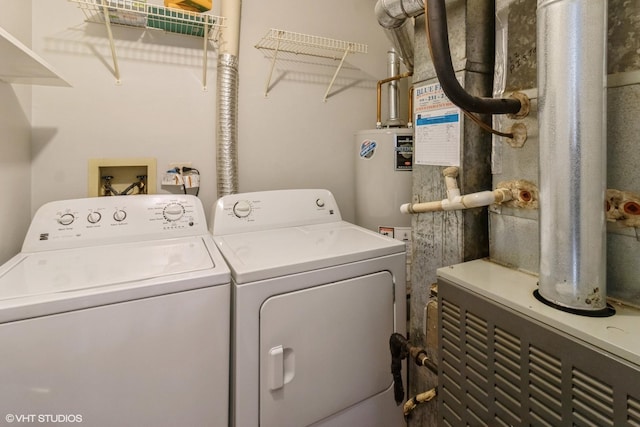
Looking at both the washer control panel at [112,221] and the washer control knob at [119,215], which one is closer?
the washer control panel at [112,221]

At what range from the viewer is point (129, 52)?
1671mm

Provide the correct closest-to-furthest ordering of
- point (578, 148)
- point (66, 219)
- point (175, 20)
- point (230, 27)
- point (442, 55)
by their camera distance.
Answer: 1. point (578, 148)
2. point (442, 55)
3. point (66, 219)
4. point (175, 20)
5. point (230, 27)

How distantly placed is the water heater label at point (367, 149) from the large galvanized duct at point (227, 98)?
0.74 m

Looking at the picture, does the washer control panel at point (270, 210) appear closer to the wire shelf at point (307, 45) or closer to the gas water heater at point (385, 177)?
the gas water heater at point (385, 177)

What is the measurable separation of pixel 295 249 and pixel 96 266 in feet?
2.30

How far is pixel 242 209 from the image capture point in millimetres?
1647

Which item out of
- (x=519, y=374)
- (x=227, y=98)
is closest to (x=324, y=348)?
(x=519, y=374)

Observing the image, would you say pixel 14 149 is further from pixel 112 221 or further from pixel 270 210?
pixel 270 210

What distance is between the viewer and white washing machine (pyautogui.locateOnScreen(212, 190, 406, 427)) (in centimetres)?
110

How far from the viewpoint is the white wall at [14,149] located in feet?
4.06

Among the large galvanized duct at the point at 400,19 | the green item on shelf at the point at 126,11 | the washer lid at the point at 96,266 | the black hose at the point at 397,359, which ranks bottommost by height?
the black hose at the point at 397,359

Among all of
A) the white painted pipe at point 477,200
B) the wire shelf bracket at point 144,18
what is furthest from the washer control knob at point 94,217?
the white painted pipe at point 477,200

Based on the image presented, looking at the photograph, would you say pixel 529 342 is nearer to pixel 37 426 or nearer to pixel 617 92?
pixel 617 92

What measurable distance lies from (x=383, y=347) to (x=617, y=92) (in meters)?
1.15
